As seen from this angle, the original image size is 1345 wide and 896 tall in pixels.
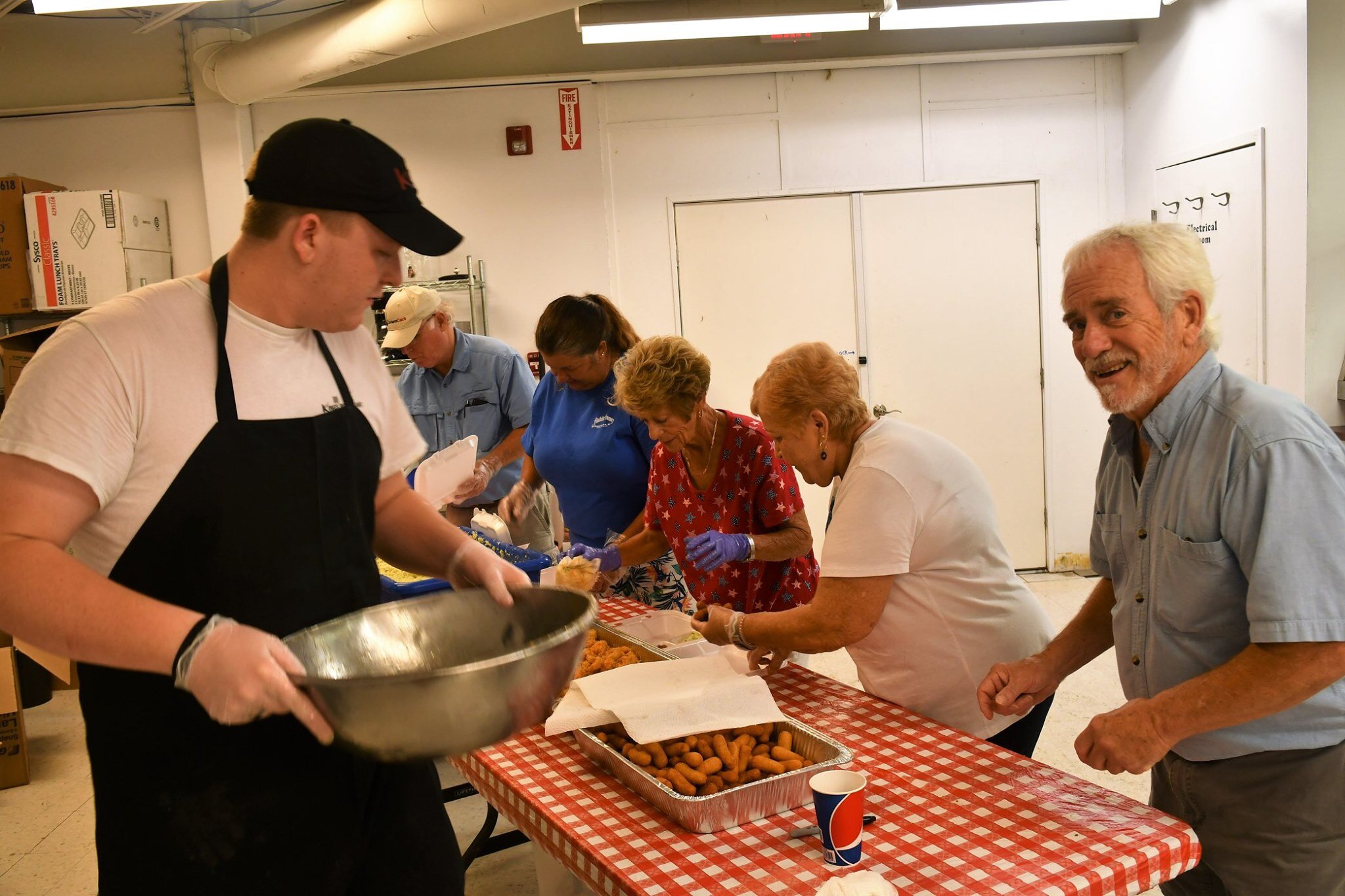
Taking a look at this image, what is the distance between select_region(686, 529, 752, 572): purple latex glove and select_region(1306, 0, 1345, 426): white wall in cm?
293

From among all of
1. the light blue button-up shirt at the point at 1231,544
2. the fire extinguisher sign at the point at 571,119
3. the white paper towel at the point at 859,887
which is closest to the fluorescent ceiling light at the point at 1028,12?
the fire extinguisher sign at the point at 571,119

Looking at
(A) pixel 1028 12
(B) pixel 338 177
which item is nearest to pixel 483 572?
(B) pixel 338 177

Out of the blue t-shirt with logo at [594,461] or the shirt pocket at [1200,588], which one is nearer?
the shirt pocket at [1200,588]

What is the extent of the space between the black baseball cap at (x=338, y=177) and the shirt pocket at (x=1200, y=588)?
1.26 meters

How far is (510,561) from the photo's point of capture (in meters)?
3.02

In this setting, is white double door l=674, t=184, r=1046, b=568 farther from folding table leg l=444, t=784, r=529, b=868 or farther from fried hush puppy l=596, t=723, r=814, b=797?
fried hush puppy l=596, t=723, r=814, b=797

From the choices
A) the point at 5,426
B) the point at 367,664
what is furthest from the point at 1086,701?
the point at 5,426

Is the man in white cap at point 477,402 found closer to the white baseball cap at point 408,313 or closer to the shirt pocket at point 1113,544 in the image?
the white baseball cap at point 408,313

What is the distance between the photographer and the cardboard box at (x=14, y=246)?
5277 mm

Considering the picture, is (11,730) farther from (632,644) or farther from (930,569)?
(930,569)

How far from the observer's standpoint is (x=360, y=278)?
55.4 inches

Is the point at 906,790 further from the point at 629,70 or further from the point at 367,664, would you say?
the point at 629,70

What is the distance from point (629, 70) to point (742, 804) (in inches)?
192

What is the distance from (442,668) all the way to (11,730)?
3.68 meters
